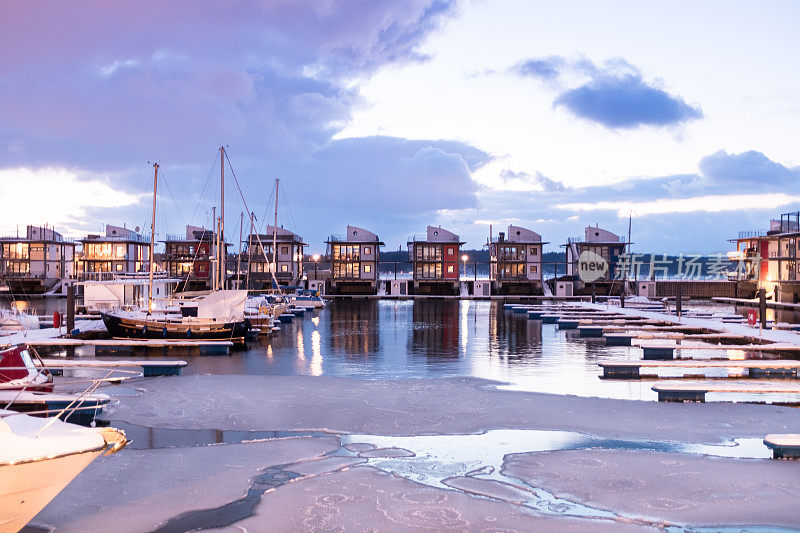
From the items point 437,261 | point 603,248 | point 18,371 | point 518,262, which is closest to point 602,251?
point 603,248

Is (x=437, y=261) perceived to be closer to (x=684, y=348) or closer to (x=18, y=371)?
(x=684, y=348)

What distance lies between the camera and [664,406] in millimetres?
19969

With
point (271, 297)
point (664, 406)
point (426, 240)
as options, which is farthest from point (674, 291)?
point (664, 406)

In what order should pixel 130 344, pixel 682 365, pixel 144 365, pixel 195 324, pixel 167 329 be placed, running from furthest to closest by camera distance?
pixel 167 329 → pixel 195 324 → pixel 130 344 → pixel 682 365 → pixel 144 365

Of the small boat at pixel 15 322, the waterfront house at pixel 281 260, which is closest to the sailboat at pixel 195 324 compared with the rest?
the small boat at pixel 15 322

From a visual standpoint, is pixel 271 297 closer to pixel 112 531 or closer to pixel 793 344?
pixel 793 344

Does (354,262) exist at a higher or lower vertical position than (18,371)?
higher

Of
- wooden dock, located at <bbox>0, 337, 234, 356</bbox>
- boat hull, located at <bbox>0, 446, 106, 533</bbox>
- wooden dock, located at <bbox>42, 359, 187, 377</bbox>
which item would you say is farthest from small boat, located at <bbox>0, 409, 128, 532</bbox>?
wooden dock, located at <bbox>0, 337, 234, 356</bbox>

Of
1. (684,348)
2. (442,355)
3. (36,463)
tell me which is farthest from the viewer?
Result: (442,355)

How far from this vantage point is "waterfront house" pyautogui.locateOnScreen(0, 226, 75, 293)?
327ft

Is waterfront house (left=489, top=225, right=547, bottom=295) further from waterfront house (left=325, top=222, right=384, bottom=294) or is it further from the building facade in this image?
waterfront house (left=325, top=222, right=384, bottom=294)

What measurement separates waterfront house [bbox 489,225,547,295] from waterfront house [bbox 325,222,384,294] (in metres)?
18.6

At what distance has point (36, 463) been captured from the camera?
364 inches

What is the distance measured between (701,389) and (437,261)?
256 ft
